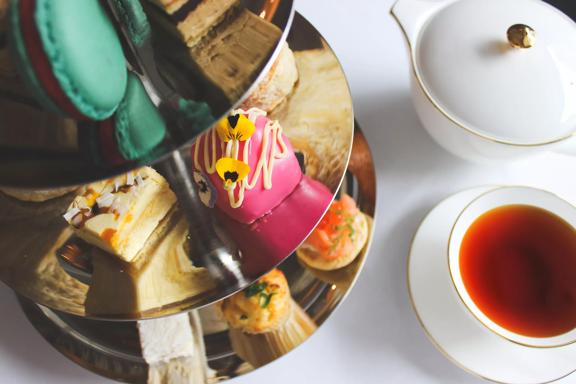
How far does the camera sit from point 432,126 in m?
0.66

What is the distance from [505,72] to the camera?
581 millimetres

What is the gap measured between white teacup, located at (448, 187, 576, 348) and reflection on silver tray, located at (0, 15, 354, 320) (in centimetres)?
14

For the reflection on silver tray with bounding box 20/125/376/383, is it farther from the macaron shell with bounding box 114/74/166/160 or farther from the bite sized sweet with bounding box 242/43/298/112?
the macaron shell with bounding box 114/74/166/160

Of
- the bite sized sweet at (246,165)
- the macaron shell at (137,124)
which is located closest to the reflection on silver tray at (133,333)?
the bite sized sweet at (246,165)

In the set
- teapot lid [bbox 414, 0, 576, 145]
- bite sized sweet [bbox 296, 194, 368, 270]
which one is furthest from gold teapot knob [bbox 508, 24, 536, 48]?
bite sized sweet [bbox 296, 194, 368, 270]

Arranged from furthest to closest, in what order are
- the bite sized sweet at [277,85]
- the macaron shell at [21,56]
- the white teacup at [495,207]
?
the bite sized sweet at [277,85]
the white teacup at [495,207]
the macaron shell at [21,56]

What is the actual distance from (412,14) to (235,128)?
239mm

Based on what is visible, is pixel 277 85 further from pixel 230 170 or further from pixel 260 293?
pixel 260 293

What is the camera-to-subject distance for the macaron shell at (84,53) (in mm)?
278

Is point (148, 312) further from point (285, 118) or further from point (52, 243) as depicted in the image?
point (285, 118)

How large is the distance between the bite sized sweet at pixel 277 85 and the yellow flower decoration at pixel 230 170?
4.2 inches

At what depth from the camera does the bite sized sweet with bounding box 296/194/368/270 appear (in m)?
0.66

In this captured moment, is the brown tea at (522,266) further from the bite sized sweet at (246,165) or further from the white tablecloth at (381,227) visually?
the bite sized sweet at (246,165)

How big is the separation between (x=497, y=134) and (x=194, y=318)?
0.40 metres
